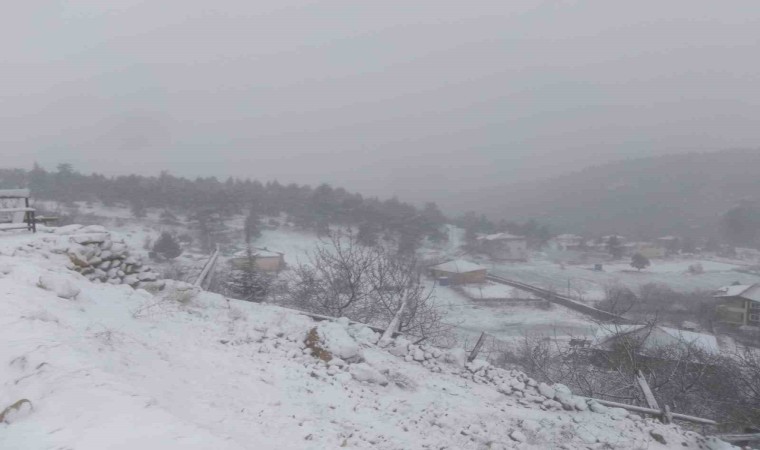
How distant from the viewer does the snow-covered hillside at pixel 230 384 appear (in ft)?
9.64

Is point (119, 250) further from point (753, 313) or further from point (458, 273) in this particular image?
point (753, 313)

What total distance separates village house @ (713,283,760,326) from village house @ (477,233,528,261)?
2220 cm

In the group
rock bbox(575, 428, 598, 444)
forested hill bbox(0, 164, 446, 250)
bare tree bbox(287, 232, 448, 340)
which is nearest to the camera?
rock bbox(575, 428, 598, 444)

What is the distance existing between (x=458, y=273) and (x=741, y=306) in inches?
717

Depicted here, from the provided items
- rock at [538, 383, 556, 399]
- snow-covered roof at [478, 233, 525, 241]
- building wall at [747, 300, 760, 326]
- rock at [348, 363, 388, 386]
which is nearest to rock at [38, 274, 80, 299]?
rock at [348, 363, 388, 386]

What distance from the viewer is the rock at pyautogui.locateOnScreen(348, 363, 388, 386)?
18.8ft

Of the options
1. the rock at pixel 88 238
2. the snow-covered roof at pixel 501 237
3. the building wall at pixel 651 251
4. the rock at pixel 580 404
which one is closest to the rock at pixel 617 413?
the rock at pixel 580 404

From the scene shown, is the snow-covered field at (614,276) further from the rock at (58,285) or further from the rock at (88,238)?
the rock at (58,285)

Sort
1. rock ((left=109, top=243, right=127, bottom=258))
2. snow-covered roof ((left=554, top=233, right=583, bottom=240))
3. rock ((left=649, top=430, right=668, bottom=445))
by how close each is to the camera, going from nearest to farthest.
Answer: rock ((left=649, top=430, right=668, bottom=445))
rock ((left=109, top=243, right=127, bottom=258))
snow-covered roof ((left=554, top=233, right=583, bottom=240))

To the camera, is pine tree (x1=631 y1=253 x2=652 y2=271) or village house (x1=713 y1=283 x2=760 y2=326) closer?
village house (x1=713 y1=283 x2=760 y2=326)

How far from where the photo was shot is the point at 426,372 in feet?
21.6

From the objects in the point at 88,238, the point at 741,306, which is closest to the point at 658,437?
the point at 88,238

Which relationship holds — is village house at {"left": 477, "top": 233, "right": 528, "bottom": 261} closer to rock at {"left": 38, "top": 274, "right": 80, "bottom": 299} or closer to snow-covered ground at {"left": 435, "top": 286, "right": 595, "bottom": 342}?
snow-covered ground at {"left": 435, "top": 286, "right": 595, "bottom": 342}

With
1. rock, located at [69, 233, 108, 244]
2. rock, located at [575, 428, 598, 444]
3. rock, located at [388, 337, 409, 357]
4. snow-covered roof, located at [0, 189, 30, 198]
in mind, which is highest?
snow-covered roof, located at [0, 189, 30, 198]
